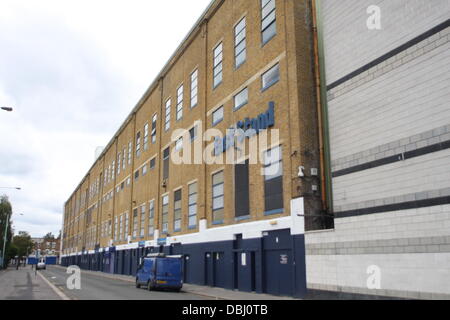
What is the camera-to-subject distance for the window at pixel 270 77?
75.3ft

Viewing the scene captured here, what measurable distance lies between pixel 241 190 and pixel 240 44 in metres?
9.38

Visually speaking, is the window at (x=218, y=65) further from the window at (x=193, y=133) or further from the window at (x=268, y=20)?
the window at (x=268, y=20)

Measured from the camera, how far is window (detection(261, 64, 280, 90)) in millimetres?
22953

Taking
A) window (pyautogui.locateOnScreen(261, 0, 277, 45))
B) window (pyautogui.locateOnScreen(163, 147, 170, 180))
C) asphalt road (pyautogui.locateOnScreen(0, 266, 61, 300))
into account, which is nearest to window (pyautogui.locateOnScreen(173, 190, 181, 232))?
window (pyautogui.locateOnScreen(163, 147, 170, 180))

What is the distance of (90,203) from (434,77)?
72.7 meters

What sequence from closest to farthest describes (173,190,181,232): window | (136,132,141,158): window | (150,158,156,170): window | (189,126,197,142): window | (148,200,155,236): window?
(189,126,197,142): window, (173,190,181,232): window, (148,200,155,236): window, (150,158,156,170): window, (136,132,141,158): window

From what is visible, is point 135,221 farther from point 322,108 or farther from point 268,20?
point 322,108

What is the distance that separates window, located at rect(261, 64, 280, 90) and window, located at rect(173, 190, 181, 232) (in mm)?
14263

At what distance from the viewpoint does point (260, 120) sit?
23.5 meters

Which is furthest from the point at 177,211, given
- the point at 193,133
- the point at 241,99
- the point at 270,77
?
the point at 270,77

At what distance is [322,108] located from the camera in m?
20.8

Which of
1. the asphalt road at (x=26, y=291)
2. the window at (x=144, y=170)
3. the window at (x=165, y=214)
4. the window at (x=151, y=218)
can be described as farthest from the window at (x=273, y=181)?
the window at (x=144, y=170)

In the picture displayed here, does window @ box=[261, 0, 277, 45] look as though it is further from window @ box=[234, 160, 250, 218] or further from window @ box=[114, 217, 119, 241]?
window @ box=[114, 217, 119, 241]

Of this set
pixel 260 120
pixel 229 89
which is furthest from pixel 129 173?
pixel 260 120
